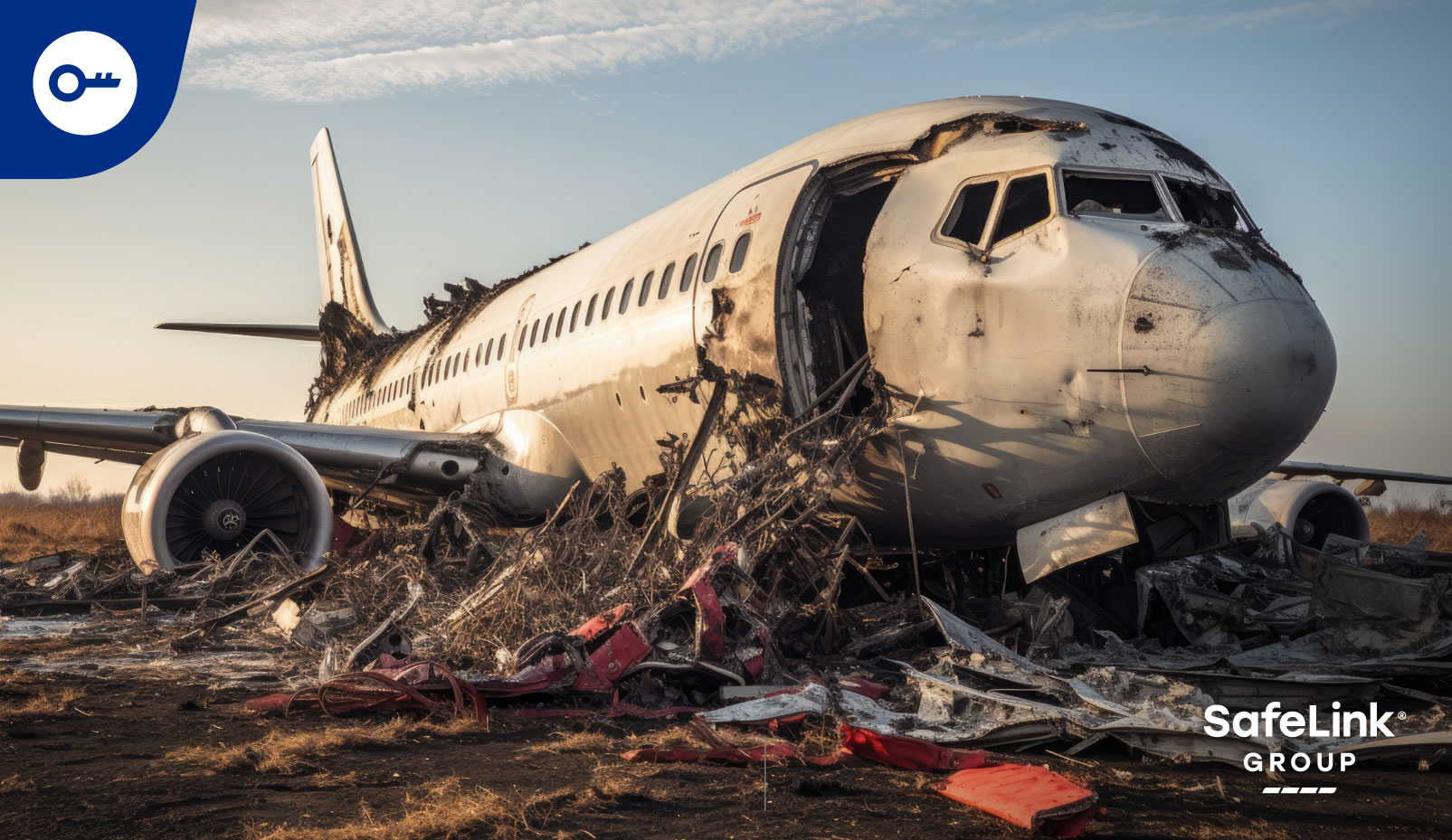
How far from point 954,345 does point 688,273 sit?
262cm

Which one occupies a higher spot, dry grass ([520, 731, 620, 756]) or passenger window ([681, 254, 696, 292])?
passenger window ([681, 254, 696, 292])

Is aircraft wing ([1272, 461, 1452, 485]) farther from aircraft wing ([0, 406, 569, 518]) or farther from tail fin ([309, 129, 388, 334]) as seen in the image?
tail fin ([309, 129, 388, 334])

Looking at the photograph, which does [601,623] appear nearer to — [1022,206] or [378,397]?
[1022,206]

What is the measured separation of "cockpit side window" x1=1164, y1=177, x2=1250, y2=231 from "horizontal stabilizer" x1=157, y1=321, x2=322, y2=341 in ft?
63.5

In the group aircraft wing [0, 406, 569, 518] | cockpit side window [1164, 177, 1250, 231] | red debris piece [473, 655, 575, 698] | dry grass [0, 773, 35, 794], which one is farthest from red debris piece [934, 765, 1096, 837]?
aircraft wing [0, 406, 569, 518]

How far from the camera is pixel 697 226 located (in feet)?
26.9

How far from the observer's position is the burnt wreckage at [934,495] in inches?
190

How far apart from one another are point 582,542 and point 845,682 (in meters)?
2.33

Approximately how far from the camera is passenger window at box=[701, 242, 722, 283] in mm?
7516

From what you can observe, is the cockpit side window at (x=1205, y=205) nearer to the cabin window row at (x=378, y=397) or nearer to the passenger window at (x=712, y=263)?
the passenger window at (x=712, y=263)

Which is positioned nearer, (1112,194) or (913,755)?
(913,755)

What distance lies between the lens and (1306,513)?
35.4 feet

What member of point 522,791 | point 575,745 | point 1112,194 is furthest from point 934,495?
point 522,791

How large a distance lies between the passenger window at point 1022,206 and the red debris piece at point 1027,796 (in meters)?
3.31
